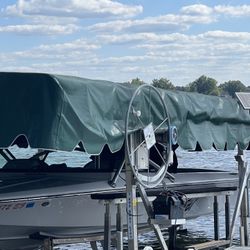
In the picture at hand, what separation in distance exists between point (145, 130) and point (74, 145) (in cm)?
109

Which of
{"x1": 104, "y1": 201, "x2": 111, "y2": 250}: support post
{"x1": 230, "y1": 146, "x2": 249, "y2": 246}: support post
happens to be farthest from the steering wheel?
{"x1": 230, "y1": 146, "x2": 249, "y2": 246}: support post

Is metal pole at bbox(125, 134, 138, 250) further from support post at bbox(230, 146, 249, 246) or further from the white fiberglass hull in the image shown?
support post at bbox(230, 146, 249, 246)

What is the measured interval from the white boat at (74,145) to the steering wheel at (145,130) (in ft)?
0.07

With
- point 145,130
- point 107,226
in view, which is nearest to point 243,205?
point 107,226

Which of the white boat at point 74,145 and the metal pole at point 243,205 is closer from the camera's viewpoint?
the white boat at point 74,145

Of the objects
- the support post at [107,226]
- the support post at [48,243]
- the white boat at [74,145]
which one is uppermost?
the white boat at [74,145]

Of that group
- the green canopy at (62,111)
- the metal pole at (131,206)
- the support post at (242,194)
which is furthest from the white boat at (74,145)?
the support post at (242,194)

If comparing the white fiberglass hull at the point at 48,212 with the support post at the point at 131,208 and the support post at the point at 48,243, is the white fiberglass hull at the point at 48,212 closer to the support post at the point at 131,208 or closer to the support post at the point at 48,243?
the support post at the point at 48,243

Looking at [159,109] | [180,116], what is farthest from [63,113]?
[180,116]

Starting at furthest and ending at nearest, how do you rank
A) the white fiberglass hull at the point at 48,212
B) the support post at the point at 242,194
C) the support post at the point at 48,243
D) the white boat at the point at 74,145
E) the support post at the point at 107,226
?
the support post at the point at 242,194 → the support post at the point at 48,243 → the white fiberglass hull at the point at 48,212 → the support post at the point at 107,226 → the white boat at the point at 74,145

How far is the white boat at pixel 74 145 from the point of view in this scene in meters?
6.98

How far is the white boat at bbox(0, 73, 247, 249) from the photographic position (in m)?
6.98

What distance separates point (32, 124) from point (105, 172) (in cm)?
384

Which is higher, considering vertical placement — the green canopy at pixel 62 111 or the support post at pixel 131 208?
the green canopy at pixel 62 111
